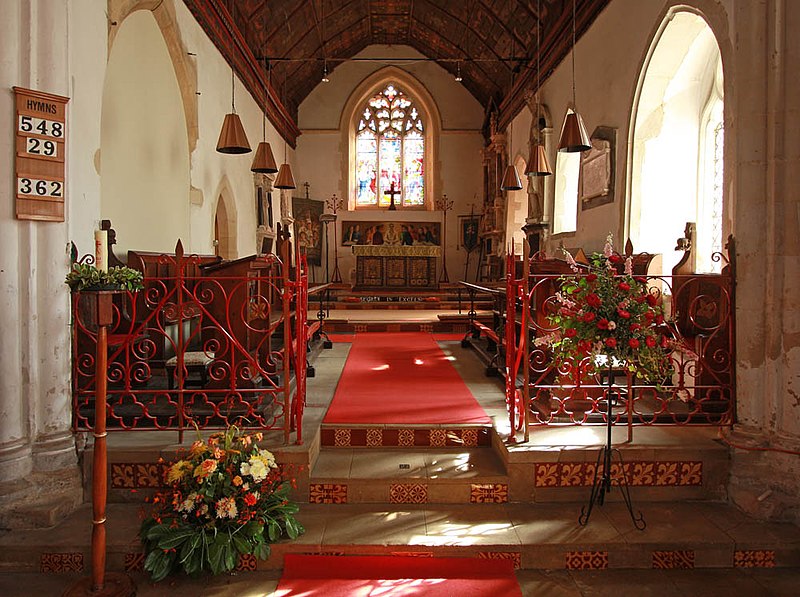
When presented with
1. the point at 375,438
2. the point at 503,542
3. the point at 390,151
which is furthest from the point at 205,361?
the point at 390,151

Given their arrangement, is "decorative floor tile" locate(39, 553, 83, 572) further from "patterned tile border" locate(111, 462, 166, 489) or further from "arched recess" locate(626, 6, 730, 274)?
"arched recess" locate(626, 6, 730, 274)

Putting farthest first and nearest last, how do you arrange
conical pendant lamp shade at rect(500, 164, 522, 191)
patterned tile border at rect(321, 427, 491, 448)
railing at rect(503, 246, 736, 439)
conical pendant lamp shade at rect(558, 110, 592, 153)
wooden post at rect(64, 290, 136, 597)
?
conical pendant lamp shade at rect(500, 164, 522, 191)
conical pendant lamp shade at rect(558, 110, 592, 153)
patterned tile border at rect(321, 427, 491, 448)
railing at rect(503, 246, 736, 439)
wooden post at rect(64, 290, 136, 597)

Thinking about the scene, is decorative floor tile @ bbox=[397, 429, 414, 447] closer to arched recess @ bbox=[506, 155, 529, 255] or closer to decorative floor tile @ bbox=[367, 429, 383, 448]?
decorative floor tile @ bbox=[367, 429, 383, 448]

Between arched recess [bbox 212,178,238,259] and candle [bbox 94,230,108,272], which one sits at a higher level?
arched recess [bbox 212,178,238,259]

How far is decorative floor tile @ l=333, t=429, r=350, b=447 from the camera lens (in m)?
3.90

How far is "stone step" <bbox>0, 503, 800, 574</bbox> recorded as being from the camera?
296cm

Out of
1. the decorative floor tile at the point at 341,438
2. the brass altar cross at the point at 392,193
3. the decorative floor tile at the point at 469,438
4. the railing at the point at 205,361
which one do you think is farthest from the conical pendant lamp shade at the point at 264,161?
the brass altar cross at the point at 392,193

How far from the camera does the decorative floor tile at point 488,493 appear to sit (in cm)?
341

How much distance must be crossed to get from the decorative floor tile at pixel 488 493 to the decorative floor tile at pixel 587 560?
0.52 meters

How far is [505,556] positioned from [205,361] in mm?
2265

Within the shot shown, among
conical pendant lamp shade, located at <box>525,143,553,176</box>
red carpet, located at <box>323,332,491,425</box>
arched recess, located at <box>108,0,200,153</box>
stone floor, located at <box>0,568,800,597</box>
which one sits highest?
arched recess, located at <box>108,0,200,153</box>

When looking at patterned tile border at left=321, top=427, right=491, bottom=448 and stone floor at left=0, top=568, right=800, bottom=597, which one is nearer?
stone floor at left=0, top=568, right=800, bottom=597

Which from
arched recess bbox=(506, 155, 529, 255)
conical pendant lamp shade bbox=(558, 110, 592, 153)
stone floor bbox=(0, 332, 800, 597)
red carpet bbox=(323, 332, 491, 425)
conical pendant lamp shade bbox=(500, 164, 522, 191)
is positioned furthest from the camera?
arched recess bbox=(506, 155, 529, 255)

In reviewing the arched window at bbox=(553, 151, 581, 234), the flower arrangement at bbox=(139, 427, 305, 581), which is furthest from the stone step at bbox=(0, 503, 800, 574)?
the arched window at bbox=(553, 151, 581, 234)
